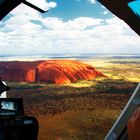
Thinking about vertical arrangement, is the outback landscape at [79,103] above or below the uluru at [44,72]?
below

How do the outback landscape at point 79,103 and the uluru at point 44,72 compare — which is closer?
the outback landscape at point 79,103

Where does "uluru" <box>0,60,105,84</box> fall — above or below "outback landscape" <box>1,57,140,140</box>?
above

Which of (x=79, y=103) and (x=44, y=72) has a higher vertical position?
(x=44, y=72)

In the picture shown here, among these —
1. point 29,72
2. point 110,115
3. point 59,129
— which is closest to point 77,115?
point 110,115

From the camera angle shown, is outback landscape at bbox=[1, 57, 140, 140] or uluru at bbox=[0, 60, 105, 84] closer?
outback landscape at bbox=[1, 57, 140, 140]

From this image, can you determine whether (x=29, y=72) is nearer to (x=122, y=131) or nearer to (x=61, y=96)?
(x=61, y=96)
